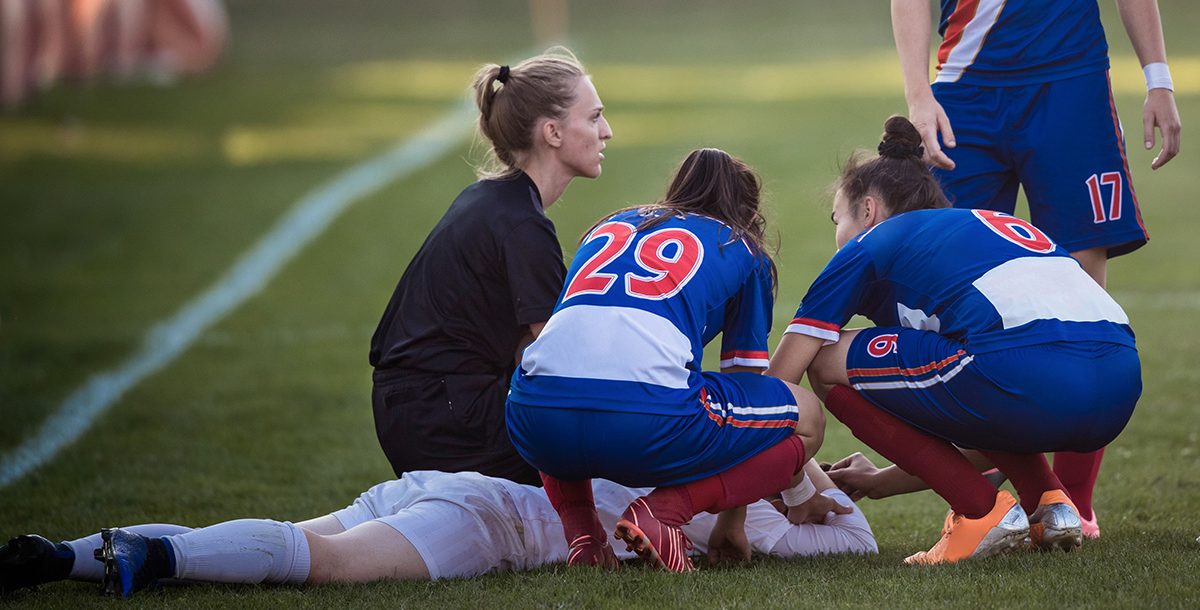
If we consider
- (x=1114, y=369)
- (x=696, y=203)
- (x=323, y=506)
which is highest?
(x=696, y=203)

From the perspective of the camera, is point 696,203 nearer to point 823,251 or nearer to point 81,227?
point 823,251

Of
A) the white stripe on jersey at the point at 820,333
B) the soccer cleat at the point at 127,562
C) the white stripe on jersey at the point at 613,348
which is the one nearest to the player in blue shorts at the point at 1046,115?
the white stripe on jersey at the point at 820,333

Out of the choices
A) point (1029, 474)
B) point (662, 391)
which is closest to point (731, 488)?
point (662, 391)

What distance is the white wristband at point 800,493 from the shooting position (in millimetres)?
3951

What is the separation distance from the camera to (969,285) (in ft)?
12.1

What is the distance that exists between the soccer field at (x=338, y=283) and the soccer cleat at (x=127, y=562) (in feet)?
0.20

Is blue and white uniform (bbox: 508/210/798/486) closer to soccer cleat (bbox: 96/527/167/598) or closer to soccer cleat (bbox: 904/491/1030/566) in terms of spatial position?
soccer cleat (bbox: 904/491/1030/566)

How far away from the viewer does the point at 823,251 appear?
959cm

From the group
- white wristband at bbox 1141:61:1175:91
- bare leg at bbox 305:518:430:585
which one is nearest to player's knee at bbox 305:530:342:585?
bare leg at bbox 305:518:430:585

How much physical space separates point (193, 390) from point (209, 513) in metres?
2.08

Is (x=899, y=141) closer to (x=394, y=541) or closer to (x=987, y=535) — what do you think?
(x=987, y=535)

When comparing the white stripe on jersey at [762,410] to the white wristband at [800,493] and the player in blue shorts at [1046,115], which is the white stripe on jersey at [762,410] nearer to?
the white wristband at [800,493]

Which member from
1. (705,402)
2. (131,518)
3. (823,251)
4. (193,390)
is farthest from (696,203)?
(823,251)

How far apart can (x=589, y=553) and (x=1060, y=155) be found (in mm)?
1785
